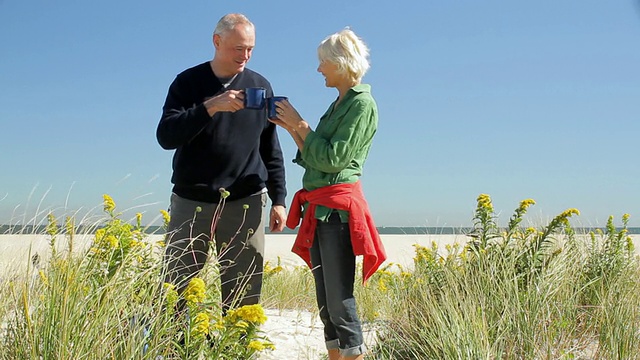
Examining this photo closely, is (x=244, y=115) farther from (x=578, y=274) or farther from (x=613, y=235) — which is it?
(x=613, y=235)

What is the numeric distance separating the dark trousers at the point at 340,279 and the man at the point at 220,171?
0.66 m

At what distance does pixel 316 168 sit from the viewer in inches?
114

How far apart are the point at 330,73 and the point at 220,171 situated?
984 mm

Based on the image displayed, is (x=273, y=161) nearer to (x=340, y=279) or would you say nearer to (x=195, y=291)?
(x=340, y=279)

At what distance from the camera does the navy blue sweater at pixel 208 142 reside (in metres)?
3.47

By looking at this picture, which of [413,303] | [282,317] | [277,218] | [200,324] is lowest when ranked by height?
[282,317]

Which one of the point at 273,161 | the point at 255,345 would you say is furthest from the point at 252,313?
the point at 273,161

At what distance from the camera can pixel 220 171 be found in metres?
3.48

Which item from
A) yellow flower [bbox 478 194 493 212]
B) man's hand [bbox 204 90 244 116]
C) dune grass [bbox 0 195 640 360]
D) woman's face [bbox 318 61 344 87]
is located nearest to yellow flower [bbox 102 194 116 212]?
dune grass [bbox 0 195 640 360]

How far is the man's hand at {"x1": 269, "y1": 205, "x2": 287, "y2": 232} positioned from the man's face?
2.83 feet

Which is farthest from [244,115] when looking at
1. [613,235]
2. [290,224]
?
[613,235]

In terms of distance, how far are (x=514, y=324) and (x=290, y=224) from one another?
54.5 inches

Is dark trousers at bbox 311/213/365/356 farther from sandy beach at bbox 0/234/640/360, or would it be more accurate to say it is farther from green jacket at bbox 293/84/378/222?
sandy beach at bbox 0/234/640/360

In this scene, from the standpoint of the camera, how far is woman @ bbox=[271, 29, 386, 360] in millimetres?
2816
